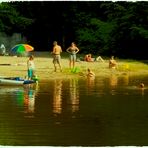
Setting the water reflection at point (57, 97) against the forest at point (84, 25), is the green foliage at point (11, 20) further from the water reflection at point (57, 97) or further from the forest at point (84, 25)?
the water reflection at point (57, 97)

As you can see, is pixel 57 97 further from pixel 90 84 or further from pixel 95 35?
pixel 95 35

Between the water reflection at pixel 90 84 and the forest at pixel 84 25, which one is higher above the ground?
the forest at pixel 84 25

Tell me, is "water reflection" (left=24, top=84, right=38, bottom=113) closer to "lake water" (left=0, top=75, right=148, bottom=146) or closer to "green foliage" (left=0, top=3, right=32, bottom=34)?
"lake water" (left=0, top=75, right=148, bottom=146)

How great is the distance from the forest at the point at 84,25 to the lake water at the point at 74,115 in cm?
2041

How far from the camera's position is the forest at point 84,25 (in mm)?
43375

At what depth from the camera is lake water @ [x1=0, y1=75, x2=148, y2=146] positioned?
1059cm

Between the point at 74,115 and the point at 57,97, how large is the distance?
181 inches

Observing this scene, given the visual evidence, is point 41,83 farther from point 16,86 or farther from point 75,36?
point 75,36

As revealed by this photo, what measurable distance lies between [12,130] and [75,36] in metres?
45.9

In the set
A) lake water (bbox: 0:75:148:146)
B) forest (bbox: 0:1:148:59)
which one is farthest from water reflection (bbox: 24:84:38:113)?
forest (bbox: 0:1:148:59)

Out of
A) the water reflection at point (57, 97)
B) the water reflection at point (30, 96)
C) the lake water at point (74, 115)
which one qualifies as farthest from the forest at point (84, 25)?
the lake water at point (74, 115)

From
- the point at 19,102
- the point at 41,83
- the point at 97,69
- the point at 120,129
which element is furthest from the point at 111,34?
the point at 120,129

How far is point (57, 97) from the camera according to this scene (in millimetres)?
18781

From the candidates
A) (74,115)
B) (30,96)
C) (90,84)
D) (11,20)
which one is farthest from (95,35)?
(74,115)
